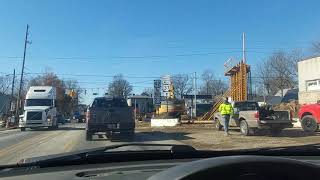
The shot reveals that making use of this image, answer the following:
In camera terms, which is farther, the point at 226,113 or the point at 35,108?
the point at 35,108

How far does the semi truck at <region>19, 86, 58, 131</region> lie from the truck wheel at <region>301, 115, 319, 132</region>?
21.2m

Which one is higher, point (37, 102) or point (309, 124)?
point (37, 102)

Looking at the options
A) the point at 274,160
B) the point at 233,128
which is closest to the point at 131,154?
the point at 274,160

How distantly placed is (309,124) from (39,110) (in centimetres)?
2182

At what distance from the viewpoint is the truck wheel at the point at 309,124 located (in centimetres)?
2717

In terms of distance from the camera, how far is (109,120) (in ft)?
77.6

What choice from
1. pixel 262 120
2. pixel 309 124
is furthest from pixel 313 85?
pixel 262 120

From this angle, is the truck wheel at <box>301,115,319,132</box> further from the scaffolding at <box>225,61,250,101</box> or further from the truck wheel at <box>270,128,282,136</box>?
the scaffolding at <box>225,61,250,101</box>

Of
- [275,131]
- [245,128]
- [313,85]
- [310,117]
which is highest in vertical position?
[313,85]

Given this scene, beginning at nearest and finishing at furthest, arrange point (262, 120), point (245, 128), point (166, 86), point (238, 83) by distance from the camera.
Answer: point (262, 120), point (245, 128), point (238, 83), point (166, 86)

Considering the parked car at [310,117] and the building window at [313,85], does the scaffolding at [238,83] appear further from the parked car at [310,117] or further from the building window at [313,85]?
the parked car at [310,117]

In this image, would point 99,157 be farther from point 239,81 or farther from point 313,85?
point 313,85

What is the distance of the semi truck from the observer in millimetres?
40969

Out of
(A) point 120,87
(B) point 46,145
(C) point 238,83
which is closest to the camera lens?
(B) point 46,145
